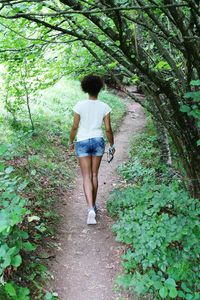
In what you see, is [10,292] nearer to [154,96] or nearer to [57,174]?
[154,96]

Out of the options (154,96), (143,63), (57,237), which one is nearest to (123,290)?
(57,237)

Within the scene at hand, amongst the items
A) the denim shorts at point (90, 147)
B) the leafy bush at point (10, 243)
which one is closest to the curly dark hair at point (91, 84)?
the denim shorts at point (90, 147)

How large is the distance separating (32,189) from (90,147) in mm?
1449

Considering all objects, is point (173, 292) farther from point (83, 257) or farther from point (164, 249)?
point (83, 257)

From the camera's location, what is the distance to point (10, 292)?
3.15m

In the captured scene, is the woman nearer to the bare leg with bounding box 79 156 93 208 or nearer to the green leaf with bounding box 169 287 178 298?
the bare leg with bounding box 79 156 93 208

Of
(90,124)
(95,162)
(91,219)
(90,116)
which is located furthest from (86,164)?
(91,219)

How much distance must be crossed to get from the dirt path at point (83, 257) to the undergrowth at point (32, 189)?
0.58 ft

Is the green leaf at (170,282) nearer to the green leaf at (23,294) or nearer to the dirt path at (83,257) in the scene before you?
the dirt path at (83,257)

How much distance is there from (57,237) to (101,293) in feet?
4.34

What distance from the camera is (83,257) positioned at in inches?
183

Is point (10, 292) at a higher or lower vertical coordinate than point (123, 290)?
higher

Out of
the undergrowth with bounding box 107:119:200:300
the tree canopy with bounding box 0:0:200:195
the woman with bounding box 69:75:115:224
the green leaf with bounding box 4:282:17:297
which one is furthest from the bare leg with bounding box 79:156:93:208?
the green leaf with bounding box 4:282:17:297

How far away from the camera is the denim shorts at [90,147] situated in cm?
534
